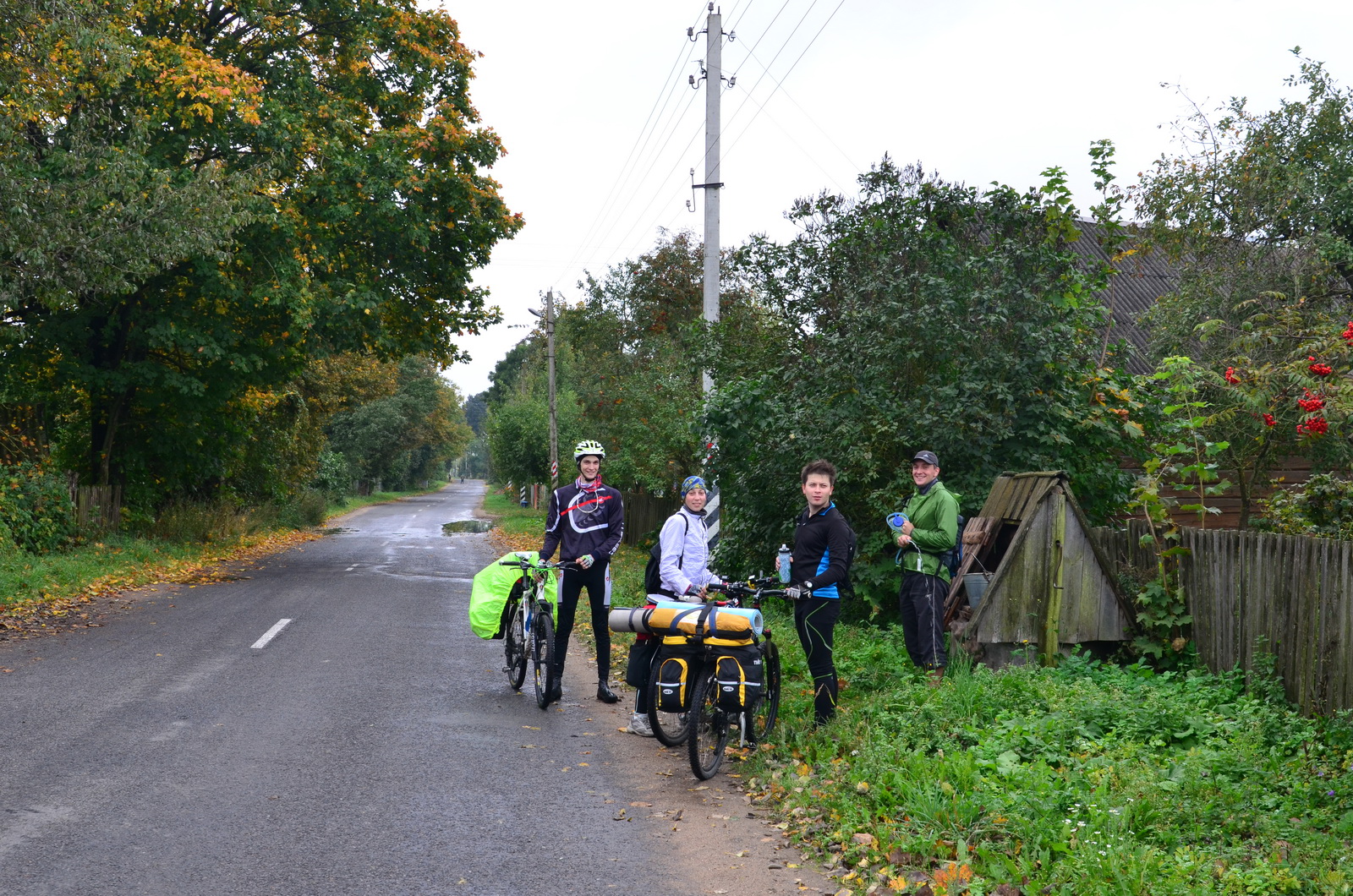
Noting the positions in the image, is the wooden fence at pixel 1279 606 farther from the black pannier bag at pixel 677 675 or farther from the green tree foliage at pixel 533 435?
the green tree foliage at pixel 533 435

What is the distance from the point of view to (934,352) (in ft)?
33.7

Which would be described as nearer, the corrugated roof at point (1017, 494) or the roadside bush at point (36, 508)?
the corrugated roof at point (1017, 494)

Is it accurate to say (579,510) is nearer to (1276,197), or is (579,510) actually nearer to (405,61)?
(405,61)

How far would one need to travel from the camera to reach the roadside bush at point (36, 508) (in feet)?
53.6

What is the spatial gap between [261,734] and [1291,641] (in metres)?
6.43

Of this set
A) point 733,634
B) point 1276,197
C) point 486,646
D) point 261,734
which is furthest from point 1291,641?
point 1276,197

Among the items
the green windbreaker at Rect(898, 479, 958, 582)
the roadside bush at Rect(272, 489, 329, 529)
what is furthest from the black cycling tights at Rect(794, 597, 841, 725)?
the roadside bush at Rect(272, 489, 329, 529)

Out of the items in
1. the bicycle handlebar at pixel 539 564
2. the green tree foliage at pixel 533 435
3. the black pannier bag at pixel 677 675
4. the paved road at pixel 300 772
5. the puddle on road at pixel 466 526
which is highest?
the green tree foliage at pixel 533 435

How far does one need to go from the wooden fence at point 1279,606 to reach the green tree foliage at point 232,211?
1210 cm

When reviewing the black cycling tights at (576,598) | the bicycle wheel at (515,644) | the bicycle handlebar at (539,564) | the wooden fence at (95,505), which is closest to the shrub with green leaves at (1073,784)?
the black cycling tights at (576,598)

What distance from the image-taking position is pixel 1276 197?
59.1ft

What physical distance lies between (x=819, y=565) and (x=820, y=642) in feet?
1.58

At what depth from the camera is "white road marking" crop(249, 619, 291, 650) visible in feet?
34.1

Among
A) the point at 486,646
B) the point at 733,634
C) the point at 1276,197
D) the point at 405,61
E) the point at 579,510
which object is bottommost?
the point at 486,646
